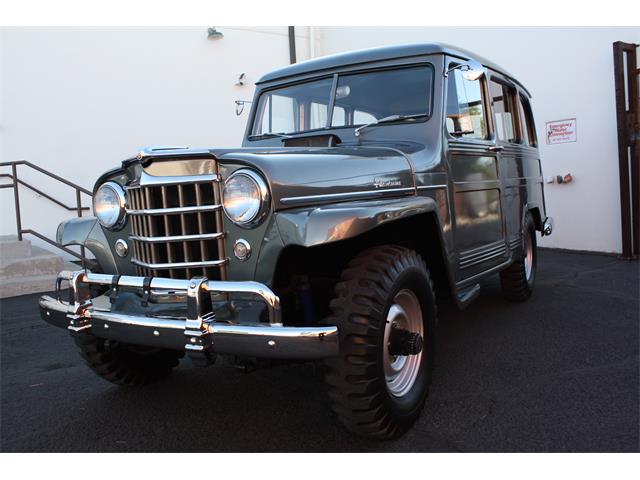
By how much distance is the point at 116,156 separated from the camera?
822 cm

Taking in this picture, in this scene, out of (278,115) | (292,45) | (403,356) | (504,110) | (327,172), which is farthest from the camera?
(292,45)

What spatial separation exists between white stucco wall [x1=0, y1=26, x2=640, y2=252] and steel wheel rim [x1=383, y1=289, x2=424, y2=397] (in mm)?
5409

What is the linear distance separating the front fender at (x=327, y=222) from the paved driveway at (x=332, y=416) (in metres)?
0.97

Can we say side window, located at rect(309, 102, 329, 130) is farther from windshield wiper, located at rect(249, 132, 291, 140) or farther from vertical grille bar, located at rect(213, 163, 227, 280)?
vertical grille bar, located at rect(213, 163, 227, 280)

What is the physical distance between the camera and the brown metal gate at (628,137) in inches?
247

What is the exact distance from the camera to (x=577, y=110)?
706 cm

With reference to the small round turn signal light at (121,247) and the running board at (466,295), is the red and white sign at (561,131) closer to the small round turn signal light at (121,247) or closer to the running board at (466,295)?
the running board at (466,295)

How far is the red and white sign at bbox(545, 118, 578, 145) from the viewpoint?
7.14m

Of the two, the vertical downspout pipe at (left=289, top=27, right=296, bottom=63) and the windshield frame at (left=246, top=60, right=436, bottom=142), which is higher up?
the vertical downspout pipe at (left=289, top=27, right=296, bottom=63)

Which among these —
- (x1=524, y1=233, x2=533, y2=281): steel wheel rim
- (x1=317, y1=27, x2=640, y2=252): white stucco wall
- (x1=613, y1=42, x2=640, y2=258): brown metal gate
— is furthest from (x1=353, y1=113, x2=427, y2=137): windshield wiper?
(x1=317, y1=27, x2=640, y2=252): white stucco wall

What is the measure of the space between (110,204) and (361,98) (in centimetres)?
165

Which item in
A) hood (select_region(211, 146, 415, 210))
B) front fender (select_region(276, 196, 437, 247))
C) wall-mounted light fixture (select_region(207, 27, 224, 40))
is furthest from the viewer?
Answer: wall-mounted light fixture (select_region(207, 27, 224, 40))

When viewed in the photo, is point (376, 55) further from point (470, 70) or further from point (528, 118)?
point (528, 118)

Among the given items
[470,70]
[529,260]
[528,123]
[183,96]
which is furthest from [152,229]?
[183,96]
